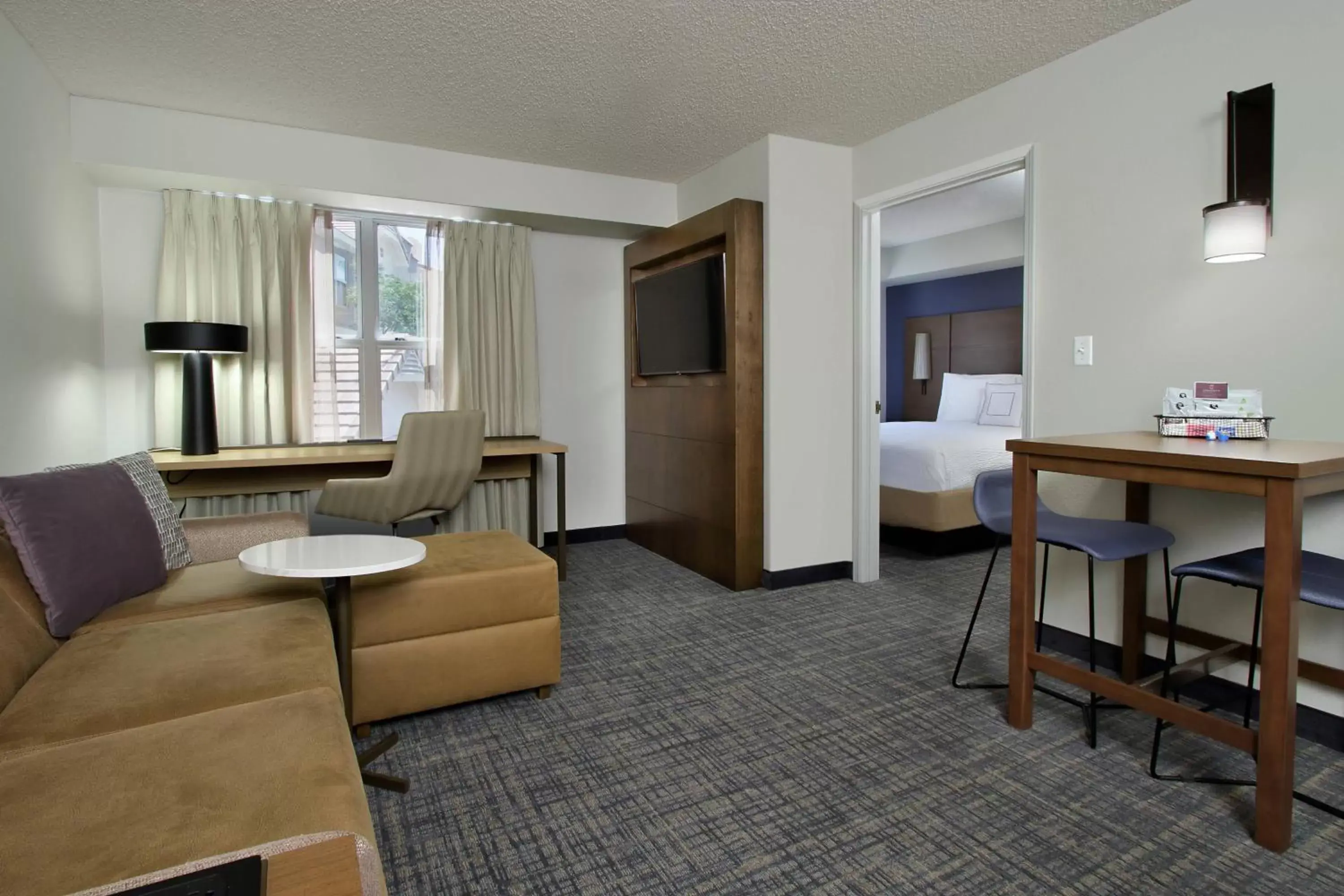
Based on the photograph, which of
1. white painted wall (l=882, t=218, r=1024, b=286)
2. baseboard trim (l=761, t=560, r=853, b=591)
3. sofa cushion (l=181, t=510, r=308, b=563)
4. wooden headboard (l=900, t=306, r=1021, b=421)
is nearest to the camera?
sofa cushion (l=181, t=510, r=308, b=563)

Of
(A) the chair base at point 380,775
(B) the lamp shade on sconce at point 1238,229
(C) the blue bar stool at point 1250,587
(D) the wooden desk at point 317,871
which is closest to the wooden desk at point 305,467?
(A) the chair base at point 380,775

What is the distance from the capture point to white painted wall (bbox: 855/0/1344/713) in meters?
2.11

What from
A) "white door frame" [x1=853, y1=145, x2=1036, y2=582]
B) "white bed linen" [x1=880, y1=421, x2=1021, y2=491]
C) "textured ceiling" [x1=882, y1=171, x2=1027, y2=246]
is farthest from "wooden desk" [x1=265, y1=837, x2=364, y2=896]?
"textured ceiling" [x1=882, y1=171, x2=1027, y2=246]

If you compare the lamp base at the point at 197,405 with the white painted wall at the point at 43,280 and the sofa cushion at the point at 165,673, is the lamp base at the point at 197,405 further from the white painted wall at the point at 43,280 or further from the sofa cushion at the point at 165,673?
the sofa cushion at the point at 165,673

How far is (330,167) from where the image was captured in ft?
12.1

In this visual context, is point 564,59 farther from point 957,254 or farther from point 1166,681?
point 957,254

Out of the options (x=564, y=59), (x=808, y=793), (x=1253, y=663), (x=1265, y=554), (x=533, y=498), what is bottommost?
(x=808, y=793)

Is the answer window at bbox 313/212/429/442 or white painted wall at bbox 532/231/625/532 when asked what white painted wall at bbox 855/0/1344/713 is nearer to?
white painted wall at bbox 532/231/625/532

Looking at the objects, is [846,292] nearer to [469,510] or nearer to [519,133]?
[519,133]

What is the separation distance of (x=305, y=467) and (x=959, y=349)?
5.96 meters

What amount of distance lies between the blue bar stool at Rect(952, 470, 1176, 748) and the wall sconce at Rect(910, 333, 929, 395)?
484 cm

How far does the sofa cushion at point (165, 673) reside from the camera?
1.38 meters

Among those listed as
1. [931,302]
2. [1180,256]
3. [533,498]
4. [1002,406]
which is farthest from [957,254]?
[533,498]

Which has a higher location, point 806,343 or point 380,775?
point 806,343
